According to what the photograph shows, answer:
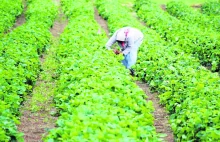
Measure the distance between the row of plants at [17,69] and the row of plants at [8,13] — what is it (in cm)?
149

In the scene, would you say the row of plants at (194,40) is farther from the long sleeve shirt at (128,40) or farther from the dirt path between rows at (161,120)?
the dirt path between rows at (161,120)

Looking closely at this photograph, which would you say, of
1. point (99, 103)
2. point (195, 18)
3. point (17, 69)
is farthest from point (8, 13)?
point (99, 103)

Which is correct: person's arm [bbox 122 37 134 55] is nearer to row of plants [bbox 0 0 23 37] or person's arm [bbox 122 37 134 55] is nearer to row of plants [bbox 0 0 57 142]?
row of plants [bbox 0 0 57 142]

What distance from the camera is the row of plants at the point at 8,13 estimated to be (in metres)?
19.1

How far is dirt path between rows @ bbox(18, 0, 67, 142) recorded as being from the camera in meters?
8.59

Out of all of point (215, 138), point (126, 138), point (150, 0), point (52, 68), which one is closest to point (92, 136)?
point (126, 138)

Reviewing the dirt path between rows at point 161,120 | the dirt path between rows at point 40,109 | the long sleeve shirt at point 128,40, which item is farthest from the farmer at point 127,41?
the dirt path between rows at point 40,109

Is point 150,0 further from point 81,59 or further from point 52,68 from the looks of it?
point 81,59

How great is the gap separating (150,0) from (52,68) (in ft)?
65.8

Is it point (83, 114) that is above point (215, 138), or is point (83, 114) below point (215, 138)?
above

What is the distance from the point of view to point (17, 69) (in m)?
10.2

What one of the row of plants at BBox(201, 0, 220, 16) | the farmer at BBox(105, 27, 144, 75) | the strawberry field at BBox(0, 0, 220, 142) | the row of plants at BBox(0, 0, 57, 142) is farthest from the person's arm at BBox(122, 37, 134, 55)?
the row of plants at BBox(201, 0, 220, 16)

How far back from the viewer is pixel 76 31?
1603 centimetres

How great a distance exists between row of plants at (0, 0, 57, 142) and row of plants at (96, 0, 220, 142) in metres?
2.81
